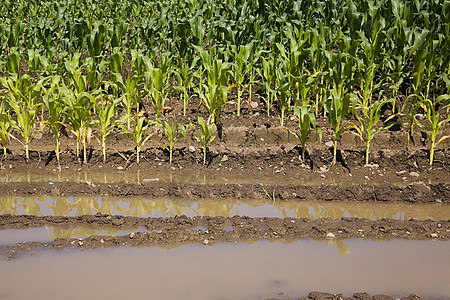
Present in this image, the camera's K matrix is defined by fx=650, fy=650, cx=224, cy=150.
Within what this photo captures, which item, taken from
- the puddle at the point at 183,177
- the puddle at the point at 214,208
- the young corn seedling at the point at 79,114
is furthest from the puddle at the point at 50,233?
the young corn seedling at the point at 79,114

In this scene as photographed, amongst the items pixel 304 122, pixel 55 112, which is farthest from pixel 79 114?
pixel 304 122

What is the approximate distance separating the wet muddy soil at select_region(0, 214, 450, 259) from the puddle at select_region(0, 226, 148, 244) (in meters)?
0.06

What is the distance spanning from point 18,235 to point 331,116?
387 centimetres

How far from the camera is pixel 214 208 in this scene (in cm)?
668

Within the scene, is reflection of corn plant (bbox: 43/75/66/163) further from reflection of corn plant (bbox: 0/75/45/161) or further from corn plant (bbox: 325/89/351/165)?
corn plant (bbox: 325/89/351/165)

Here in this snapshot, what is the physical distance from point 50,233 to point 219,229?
1.54m

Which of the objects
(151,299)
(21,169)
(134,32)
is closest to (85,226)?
(151,299)

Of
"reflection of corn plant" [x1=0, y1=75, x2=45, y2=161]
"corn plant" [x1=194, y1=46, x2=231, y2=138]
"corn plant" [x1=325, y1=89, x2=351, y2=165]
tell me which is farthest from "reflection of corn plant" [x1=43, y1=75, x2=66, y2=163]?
"corn plant" [x1=325, y1=89, x2=351, y2=165]

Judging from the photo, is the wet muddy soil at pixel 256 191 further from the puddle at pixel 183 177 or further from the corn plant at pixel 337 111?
the corn plant at pixel 337 111

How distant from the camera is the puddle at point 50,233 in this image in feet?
18.9

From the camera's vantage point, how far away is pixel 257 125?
880 cm

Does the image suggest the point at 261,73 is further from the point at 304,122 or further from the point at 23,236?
the point at 23,236

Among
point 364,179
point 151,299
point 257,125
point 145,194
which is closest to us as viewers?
point 151,299

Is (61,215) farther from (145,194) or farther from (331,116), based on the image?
(331,116)
